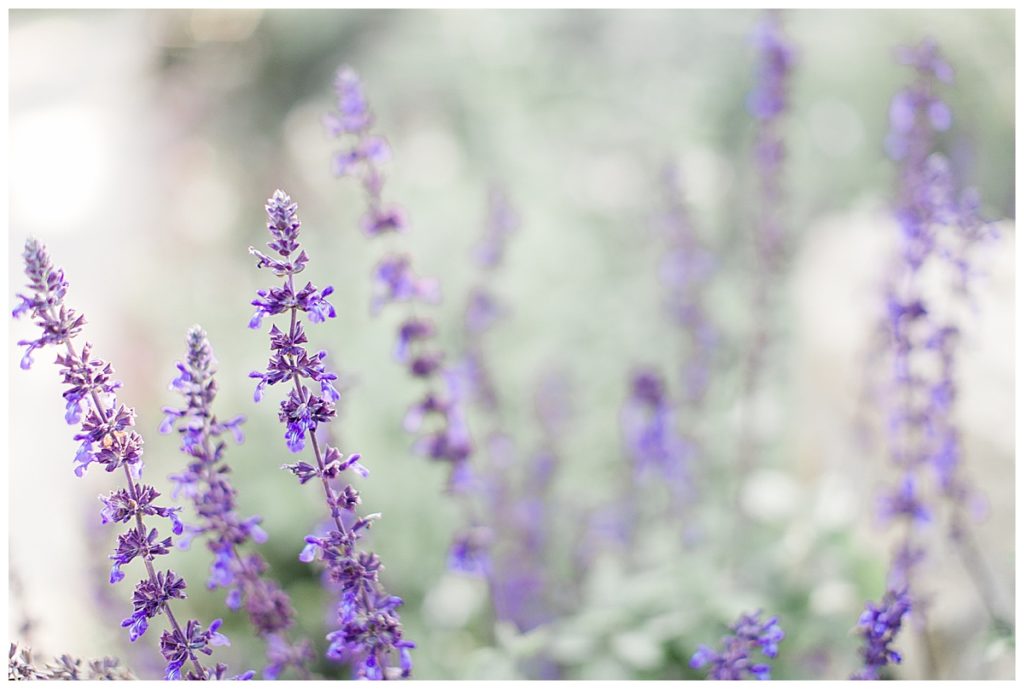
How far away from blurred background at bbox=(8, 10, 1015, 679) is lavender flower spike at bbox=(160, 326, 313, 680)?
1.74ft

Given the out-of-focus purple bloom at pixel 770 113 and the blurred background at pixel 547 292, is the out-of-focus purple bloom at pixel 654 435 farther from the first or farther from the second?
the out-of-focus purple bloom at pixel 770 113

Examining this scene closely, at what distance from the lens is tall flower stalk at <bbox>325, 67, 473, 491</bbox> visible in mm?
2219

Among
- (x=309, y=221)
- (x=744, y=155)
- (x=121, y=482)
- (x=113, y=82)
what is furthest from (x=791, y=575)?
(x=113, y=82)

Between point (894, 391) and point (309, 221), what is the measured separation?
4.46 metres

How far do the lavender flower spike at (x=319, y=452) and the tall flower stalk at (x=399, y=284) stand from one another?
0.61 m

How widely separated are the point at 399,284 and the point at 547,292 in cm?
236

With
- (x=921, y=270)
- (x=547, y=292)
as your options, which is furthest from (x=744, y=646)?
(x=547, y=292)

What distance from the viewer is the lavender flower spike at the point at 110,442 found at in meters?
1.61

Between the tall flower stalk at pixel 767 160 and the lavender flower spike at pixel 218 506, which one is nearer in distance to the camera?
the lavender flower spike at pixel 218 506

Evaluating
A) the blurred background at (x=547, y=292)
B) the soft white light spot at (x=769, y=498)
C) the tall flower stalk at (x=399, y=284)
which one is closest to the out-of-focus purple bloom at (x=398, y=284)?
the tall flower stalk at (x=399, y=284)

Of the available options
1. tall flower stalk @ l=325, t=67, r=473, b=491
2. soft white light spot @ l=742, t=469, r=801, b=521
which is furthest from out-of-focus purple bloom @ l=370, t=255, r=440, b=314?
soft white light spot @ l=742, t=469, r=801, b=521

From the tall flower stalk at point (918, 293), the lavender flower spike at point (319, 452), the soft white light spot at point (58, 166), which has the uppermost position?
the soft white light spot at point (58, 166)

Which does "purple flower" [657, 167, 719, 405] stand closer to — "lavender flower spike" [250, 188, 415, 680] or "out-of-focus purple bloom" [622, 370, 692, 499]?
"out-of-focus purple bloom" [622, 370, 692, 499]

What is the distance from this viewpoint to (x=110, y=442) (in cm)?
167
